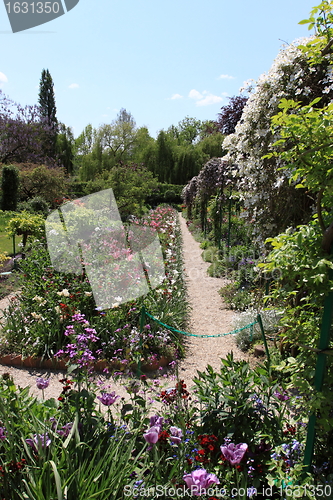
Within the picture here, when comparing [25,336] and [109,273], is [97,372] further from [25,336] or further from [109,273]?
[109,273]

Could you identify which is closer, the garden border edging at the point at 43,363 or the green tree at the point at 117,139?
→ the garden border edging at the point at 43,363

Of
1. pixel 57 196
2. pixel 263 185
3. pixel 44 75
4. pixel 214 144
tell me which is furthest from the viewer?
pixel 44 75

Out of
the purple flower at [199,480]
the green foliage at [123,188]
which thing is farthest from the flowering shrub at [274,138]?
the green foliage at [123,188]

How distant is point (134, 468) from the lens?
1.64 m

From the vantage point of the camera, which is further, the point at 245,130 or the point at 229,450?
the point at 245,130

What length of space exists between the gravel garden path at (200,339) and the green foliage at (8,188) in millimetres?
8273

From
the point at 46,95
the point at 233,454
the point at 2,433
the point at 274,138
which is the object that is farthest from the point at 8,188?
the point at 46,95

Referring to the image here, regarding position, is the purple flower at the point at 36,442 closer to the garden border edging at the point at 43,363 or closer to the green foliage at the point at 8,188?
the garden border edging at the point at 43,363

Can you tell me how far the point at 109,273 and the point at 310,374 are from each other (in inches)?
132

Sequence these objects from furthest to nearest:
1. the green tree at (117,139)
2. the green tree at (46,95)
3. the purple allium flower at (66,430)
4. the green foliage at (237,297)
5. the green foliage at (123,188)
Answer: the green tree at (46,95) → the green tree at (117,139) → the green foliage at (123,188) → the green foliage at (237,297) → the purple allium flower at (66,430)

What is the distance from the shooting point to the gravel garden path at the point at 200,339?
3270 mm

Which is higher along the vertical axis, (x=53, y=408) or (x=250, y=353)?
(x=53, y=408)

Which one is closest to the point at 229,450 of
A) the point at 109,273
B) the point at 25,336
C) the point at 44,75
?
the point at 25,336

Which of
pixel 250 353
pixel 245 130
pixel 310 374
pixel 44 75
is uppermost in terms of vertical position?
pixel 44 75
